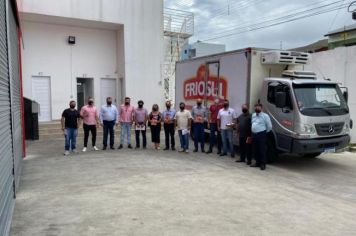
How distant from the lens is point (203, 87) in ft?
41.7

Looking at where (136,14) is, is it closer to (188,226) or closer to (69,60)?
(69,60)

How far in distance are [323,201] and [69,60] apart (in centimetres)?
1452

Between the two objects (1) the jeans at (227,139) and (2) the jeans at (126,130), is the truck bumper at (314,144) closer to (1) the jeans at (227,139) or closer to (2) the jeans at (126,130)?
(1) the jeans at (227,139)

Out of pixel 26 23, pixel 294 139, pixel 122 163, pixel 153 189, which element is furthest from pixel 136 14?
pixel 153 189

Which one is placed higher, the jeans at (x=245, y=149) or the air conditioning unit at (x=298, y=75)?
the air conditioning unit at (x=298, y=75)

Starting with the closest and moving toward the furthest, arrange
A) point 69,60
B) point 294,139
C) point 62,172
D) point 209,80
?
point 62,172 → point 294,139 → point 209,80 → point 69,60

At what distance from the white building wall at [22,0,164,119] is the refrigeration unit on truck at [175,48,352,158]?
749 centimetres

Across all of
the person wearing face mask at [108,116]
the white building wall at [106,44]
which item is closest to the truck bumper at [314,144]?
the person wearing face mask at [108,116]

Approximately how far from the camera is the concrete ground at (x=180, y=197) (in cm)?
519

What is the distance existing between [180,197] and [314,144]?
434 cm

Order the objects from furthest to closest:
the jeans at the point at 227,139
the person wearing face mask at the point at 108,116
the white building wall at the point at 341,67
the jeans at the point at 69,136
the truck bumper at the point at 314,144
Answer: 1. the white building wall at the point at 341,67
2. the person wearing face mask at the point at 108,116
3. the jeans at the point at 69,136
4. the jeans at the point at 227,139
5. the truck bumper at the point at 314,144

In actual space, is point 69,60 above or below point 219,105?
above

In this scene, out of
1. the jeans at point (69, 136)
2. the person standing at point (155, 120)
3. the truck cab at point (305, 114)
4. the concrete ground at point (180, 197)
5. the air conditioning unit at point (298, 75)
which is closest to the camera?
the concrete ground at point (180, 197)

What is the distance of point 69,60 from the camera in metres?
18.0
